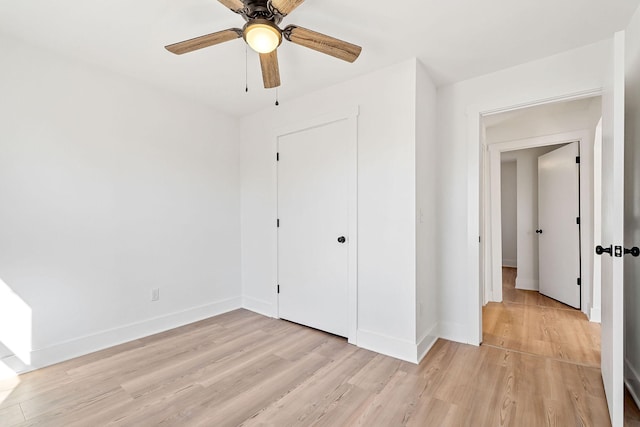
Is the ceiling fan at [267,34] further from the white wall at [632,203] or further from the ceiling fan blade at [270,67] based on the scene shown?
the white wall at [632,203]

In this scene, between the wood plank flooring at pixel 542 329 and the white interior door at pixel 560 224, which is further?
the white interior door at pixel 560 224

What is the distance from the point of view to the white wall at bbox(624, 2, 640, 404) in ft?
6.01

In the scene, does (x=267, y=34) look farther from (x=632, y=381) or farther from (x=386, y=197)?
(x=632, y=381)

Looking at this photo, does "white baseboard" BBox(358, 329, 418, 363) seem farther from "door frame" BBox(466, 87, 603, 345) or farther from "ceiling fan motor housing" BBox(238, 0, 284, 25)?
"ceiling fan motor housing" BBox(238, 0, 284, 25)

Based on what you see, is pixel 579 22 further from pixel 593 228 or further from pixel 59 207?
pixel 59 207

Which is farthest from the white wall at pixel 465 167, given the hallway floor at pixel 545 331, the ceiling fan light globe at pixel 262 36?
the ceiling fan light globe at pixel 262 36

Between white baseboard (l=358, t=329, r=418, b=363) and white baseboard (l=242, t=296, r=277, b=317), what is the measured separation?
1173 millimetres

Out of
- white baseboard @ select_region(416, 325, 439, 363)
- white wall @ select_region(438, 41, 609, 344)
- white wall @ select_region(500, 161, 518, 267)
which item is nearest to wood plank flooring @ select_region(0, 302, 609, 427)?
white baseboard @ select_region(416, 325, 439, 363)

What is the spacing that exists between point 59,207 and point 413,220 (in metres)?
2.80

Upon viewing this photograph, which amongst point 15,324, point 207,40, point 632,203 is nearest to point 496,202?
point 632,203

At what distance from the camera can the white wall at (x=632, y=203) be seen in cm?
183

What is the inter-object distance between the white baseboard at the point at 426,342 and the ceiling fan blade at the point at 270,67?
2260 millimetres

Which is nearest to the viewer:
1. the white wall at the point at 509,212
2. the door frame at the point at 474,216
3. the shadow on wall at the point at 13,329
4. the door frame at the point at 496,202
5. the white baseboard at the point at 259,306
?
the shadow on wall at the point at 13,329

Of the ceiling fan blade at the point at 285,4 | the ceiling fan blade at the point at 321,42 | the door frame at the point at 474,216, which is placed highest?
the ceiling fan blade at the point at 285,4
